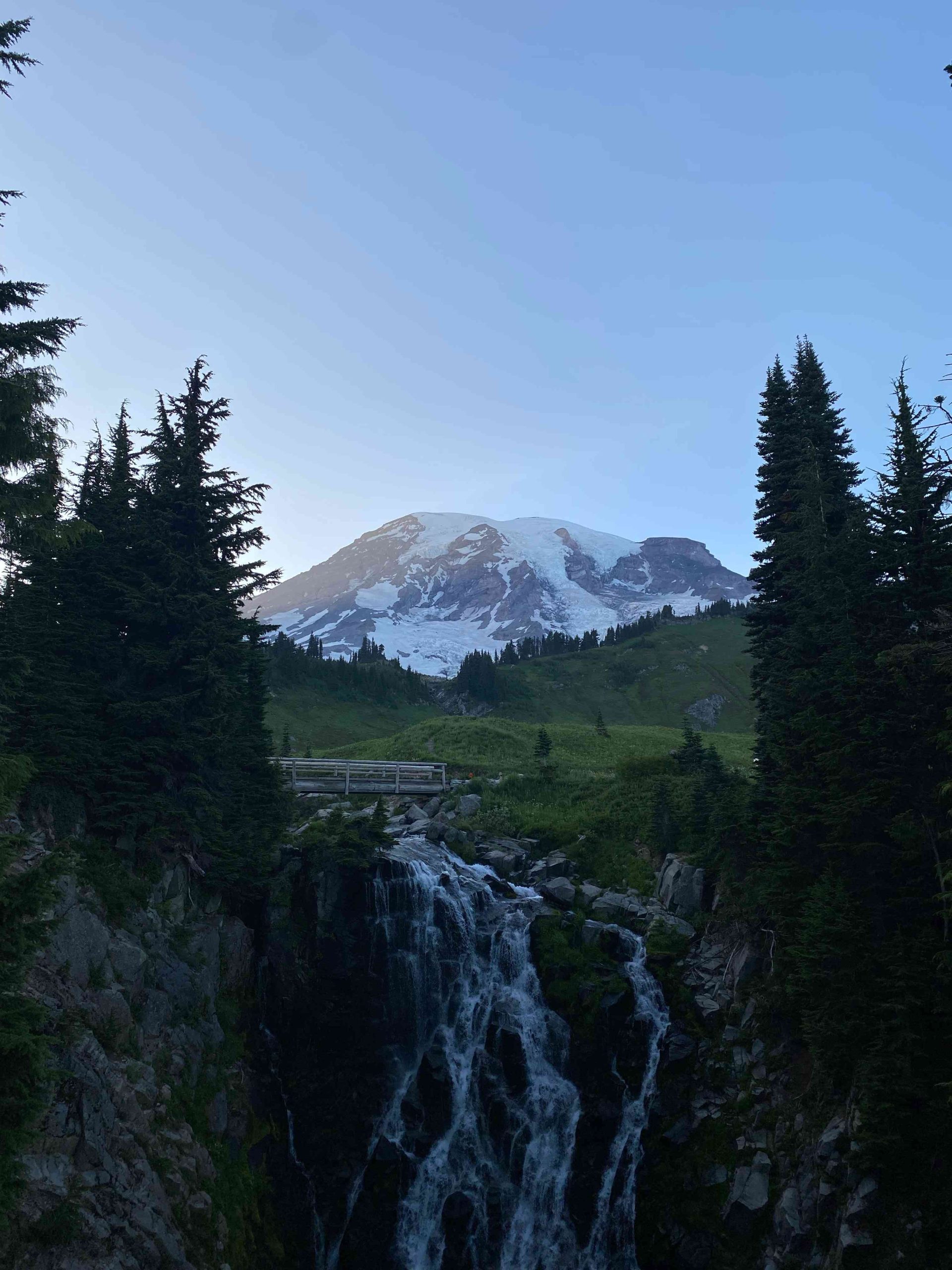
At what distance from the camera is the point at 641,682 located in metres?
136

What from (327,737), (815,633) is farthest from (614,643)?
(815,633)

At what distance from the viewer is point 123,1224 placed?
655 inches

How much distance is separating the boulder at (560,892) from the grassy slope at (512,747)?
14.5 metres

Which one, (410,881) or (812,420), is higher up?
(812,420)

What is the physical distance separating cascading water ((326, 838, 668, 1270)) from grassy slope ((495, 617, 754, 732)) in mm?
74834

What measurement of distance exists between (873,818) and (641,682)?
116550 mm

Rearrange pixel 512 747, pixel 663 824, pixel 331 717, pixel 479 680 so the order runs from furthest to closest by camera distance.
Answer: pixel 479 680 → pixel 331 717 → pixel 512 747 → pixel 663 824

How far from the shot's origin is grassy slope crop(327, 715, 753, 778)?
164ft

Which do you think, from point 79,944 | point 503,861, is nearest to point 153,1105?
point 79,944

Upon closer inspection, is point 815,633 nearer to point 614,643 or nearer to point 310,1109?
point 310,1109

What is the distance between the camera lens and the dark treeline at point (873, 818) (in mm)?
17656

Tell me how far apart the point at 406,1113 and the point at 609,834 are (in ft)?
49.8

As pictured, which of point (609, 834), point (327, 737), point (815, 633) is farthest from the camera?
point (327, 737)

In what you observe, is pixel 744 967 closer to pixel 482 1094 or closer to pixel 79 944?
pixel 482 1094
